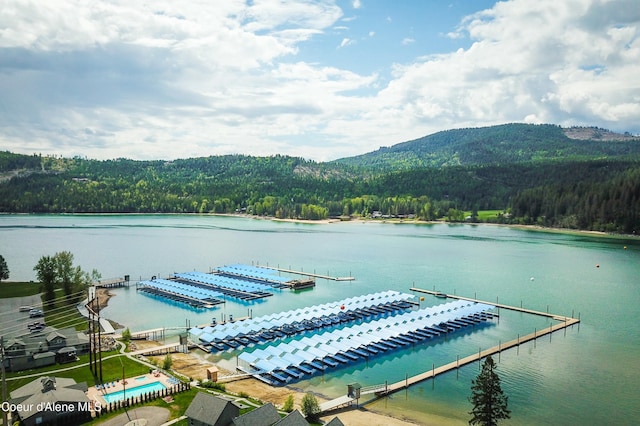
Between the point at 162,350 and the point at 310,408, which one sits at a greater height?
the point at 310,408

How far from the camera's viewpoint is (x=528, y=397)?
30.8m

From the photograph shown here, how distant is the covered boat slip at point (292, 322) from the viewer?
1582 inches

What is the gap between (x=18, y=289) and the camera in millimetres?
55094

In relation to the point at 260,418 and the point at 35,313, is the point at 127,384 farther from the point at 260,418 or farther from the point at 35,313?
the point at 35,313

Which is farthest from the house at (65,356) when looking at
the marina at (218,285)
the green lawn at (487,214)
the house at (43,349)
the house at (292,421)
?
the green lawn at (487,214)

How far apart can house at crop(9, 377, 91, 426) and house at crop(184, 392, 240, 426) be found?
592cm

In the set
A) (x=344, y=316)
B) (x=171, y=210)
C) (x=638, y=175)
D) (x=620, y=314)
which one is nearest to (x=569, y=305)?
(x=620, y=314)

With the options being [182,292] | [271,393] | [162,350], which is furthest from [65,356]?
[182,292]

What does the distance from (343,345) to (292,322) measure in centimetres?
783

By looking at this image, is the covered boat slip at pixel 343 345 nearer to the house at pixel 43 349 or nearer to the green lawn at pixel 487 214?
the house at pixel 43 349

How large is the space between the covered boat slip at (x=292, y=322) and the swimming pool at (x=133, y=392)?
31.4 ft

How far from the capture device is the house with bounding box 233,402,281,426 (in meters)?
22.3

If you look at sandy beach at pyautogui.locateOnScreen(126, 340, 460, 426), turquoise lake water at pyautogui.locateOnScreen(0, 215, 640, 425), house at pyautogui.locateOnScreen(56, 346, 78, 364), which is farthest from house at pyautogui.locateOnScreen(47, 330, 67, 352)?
turquoise lake water at pyautogui.locateOnScreen(0, 215, 640, 425)

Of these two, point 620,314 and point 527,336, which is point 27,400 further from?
point 620,314
